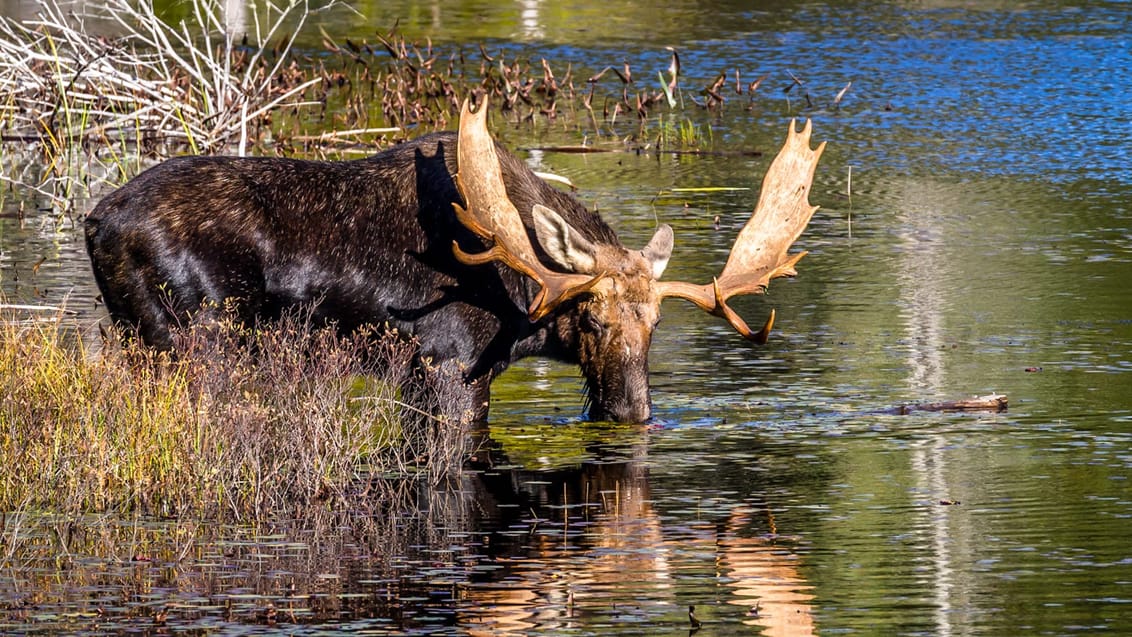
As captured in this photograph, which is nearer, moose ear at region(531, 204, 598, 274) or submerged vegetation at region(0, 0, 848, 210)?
moose ear at region(531, 204, 598, 274)

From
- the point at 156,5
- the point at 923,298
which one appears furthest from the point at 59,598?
the point at 156,5

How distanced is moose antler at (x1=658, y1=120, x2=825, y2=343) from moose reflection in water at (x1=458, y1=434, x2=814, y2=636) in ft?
4.52

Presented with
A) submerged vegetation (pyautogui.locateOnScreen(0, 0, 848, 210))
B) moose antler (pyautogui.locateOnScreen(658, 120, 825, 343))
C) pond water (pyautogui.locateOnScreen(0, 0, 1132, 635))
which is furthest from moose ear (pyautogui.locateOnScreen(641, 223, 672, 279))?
submerged vegetation (pyautogui.locateOnScreen(0, 0, 848, 210))

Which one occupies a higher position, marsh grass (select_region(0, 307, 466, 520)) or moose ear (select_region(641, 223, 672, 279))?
moose ear (select_region(641, 223, 672, 279))

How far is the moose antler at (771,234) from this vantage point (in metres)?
11.7

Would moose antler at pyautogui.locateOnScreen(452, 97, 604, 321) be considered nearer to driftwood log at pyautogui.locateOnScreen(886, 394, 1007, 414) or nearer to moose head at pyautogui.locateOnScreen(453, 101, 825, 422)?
moose head at pyautogui.locateOnScreen(453, 101, 825, 422)

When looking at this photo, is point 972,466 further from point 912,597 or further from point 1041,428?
point 912,597

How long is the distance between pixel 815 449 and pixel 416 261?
232cm

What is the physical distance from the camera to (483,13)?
35.2 metres

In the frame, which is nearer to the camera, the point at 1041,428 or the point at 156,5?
the point at 1041,428

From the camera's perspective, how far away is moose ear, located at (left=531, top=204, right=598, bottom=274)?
11.2 metres

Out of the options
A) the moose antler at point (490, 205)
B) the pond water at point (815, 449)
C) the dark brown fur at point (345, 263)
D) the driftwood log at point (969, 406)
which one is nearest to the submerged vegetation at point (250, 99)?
the pond water at point (815, 449)

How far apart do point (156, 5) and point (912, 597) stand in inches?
1241

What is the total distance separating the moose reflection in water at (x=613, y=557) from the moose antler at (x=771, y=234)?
1378 millimetres
